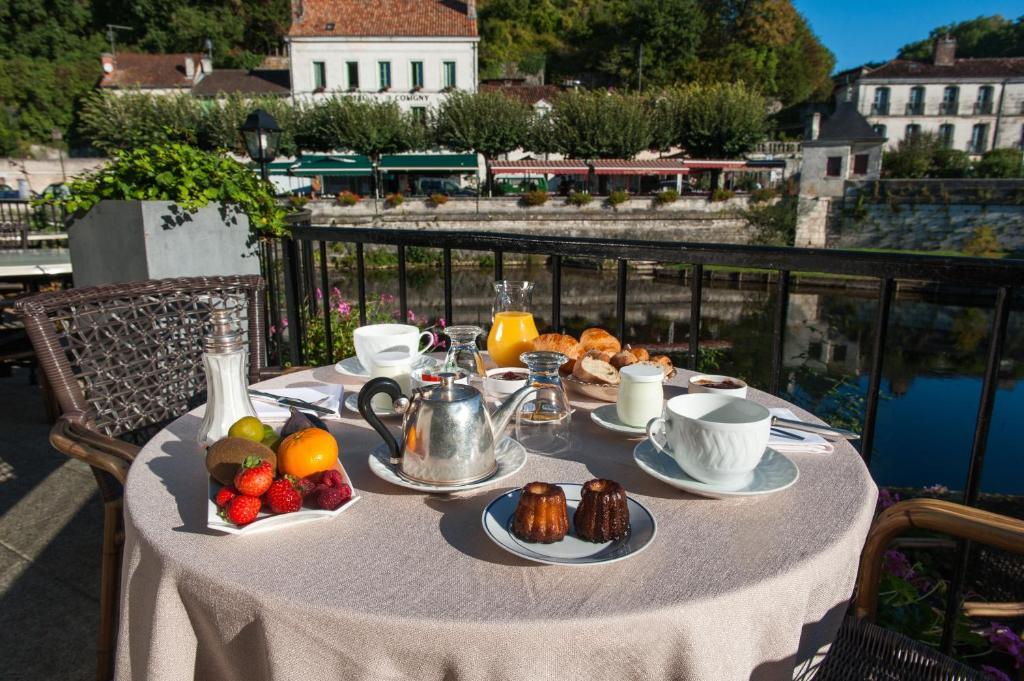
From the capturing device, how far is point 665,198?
2806 centimetres

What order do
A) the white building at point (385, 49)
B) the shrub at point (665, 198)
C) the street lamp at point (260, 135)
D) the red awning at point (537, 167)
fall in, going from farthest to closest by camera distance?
the red awning at point (537, 167) → the white building at point (385, 49) → the shrub at point (665, 198) → the street lamp at point (260, 135)

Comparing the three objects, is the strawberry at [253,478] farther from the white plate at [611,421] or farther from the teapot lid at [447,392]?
the white plate at [611,421]

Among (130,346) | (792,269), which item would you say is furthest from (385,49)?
(792,269)

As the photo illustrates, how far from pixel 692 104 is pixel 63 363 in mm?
34417

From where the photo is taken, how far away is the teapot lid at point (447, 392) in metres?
1.02

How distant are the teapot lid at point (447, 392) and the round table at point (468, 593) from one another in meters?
0.17

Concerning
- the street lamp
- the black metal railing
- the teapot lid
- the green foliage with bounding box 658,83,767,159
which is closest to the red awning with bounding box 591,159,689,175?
the green foliage with bounding box 658,83,767,159

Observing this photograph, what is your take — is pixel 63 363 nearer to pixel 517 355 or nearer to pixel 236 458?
pixel 236 458

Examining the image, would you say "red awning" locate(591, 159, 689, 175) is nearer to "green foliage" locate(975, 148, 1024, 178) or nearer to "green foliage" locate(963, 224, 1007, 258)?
"green foliage" locate(963, 224, 1007, 258)

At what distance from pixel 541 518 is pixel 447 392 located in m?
0.26

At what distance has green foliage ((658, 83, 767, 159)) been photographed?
104 ft

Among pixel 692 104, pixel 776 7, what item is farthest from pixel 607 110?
pixel 776 7

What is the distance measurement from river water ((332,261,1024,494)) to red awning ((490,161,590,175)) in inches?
329

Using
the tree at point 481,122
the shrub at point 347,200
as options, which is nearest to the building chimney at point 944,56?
the tree at point 481,122
